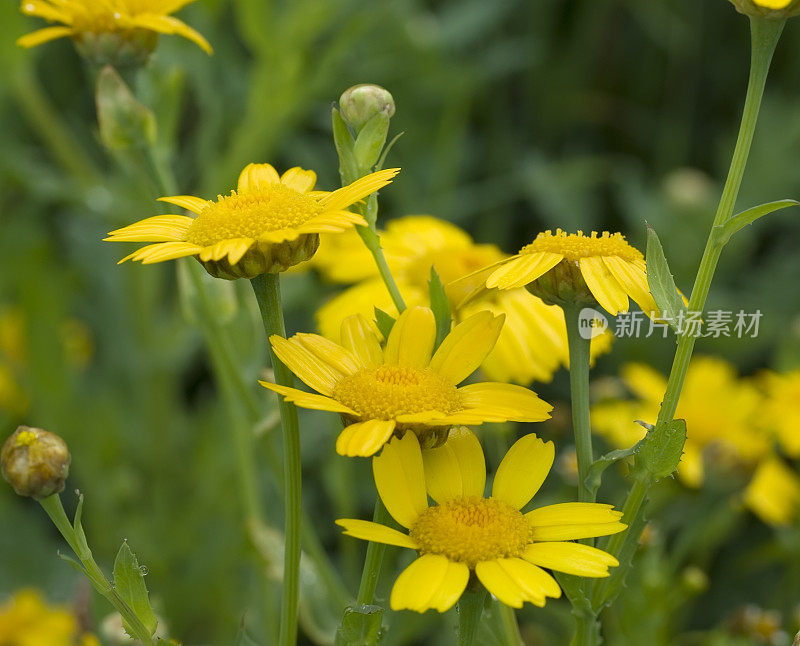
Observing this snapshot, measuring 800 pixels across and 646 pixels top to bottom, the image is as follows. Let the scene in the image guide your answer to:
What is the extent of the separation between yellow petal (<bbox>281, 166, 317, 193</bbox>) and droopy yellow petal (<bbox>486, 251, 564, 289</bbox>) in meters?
0.14

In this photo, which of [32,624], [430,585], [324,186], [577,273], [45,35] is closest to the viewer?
[430,585]

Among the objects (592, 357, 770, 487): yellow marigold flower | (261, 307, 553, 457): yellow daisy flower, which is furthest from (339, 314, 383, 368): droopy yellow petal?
(592, 357, 770, 487): yellow marigold flower

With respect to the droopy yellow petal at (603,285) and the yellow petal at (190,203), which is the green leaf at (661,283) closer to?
the droopy yellow petal at (603,285)

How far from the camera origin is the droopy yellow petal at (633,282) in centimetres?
57

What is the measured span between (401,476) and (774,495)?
2.78 ft

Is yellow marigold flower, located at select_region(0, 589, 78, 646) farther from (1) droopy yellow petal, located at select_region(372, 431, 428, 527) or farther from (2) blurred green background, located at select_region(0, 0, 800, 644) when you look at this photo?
(1) droopy yellow petal, located at select_region(372, 431, 428, 527)

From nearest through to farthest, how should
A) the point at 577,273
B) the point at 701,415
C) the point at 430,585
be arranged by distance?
the point at 430,585 < the point at 577,273 < the point at 701,415

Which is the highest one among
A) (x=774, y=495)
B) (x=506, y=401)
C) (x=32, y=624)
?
(x=506, y=401)

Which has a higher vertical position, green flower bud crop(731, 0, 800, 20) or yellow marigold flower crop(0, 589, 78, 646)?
green flower bud crop(731, 0, 800, 20)

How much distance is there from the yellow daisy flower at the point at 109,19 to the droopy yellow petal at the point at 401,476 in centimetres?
39

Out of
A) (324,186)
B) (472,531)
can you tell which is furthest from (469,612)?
(324,186)

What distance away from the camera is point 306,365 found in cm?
54

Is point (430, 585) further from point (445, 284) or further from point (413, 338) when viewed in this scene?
point (445, 284)

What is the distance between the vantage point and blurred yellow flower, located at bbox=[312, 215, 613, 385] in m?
0.89
